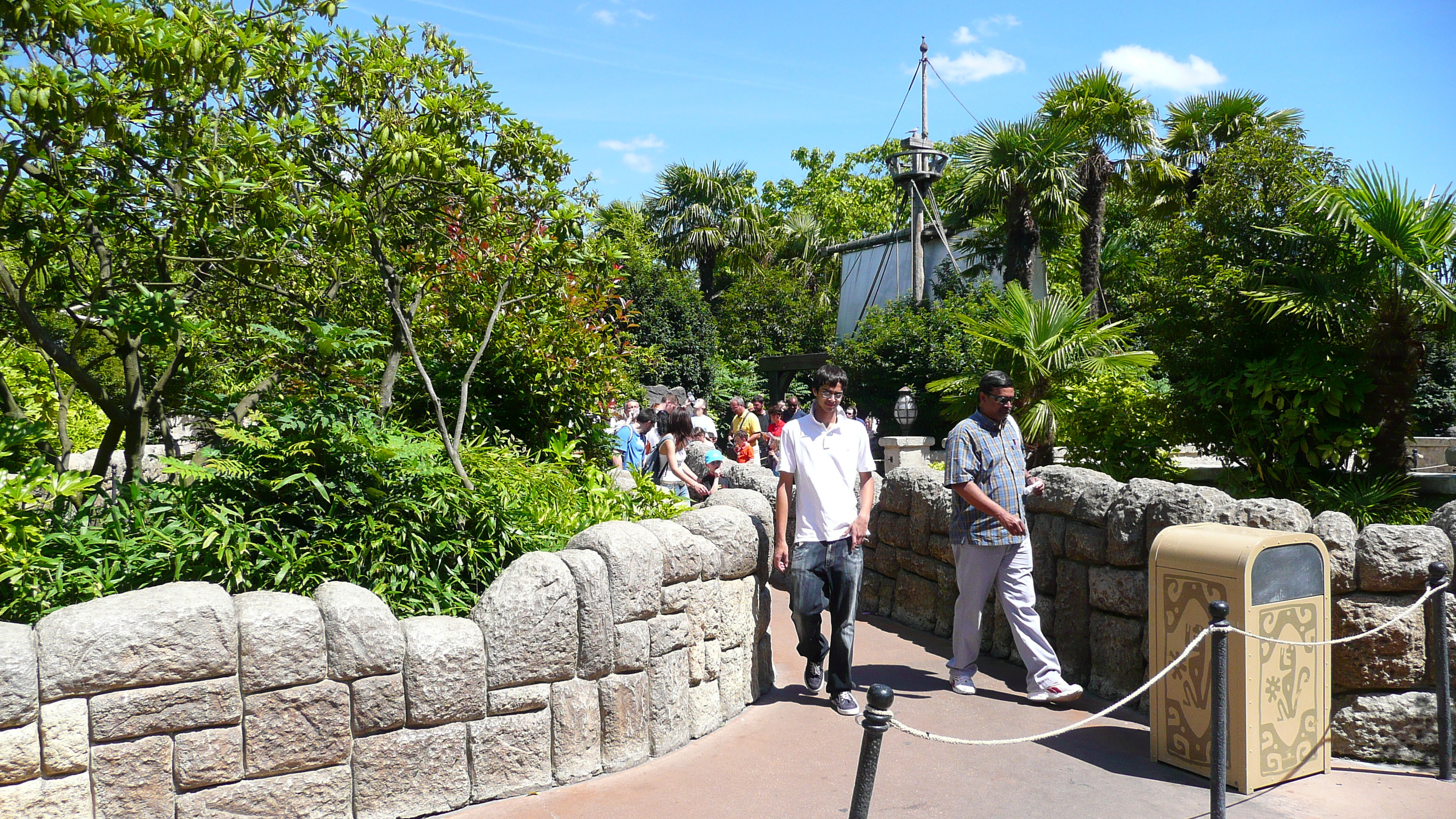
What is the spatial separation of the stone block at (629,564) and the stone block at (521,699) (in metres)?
0.42

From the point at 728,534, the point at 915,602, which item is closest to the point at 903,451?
the point at 915,602

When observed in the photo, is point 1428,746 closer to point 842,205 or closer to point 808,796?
point 808,796

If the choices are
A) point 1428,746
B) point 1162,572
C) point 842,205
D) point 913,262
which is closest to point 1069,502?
point 1162,572

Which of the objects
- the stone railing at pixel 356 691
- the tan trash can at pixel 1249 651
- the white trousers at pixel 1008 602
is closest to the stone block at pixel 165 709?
→ the stone railing at pixel 356 691

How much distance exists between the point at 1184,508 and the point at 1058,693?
1.16 metres

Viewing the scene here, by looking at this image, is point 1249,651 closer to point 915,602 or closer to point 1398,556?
point 1398,556

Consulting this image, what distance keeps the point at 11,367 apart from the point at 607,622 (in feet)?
19.2

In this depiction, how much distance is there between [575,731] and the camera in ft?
13.5

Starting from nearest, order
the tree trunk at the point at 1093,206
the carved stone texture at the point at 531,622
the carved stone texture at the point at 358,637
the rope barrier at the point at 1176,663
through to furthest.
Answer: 1. the rope barrier at the point at 1176,663
2. the carved stone texture at the point at 358,637
3. the carved stone texture at the point at 531,622
4. the tree trunk at the point at 1093,206

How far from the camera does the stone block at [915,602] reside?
22.2ft

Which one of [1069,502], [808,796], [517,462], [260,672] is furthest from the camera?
[517,462]

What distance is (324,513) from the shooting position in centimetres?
453

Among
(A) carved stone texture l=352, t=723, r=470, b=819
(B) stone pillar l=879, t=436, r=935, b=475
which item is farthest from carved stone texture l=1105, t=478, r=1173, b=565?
(B) stone pillar l=879, t=436, r=935, b=475

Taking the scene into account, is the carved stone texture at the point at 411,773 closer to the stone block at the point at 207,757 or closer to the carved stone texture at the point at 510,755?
the carved stone texture at the point at 510,755
